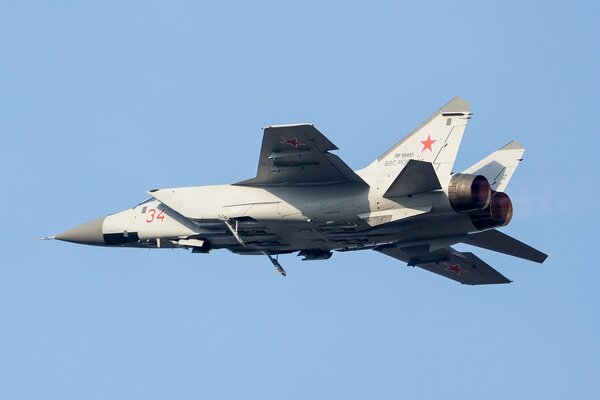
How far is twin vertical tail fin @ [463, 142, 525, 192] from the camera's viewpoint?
4222 cm

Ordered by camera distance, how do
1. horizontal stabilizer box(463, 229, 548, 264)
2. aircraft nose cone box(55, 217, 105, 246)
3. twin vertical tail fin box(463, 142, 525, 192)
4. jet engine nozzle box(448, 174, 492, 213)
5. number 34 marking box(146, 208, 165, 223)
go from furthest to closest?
1. aircraft nose cone box(55, 217, 105, 246)
2. number 34 marking box(146, 208, 165, 223)
3. horizontal stabilizer box(463, 229, 548, 264)
4. twin vertical tail fin box(463, 142, 525, 192)
5. jet engine nozzle box(448, 174, 492, 213)

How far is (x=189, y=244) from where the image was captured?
44.6m

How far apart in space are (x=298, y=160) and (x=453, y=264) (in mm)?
8358

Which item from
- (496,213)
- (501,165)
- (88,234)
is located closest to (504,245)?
(501,165)

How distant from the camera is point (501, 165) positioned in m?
42.3

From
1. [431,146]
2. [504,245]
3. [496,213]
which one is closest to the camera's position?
[496,213]

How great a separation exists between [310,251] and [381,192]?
514 centimetres

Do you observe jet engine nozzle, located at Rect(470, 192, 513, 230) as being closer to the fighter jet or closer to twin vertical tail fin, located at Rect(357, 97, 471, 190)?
the fighter jet

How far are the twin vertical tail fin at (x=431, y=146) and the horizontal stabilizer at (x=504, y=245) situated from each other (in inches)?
128

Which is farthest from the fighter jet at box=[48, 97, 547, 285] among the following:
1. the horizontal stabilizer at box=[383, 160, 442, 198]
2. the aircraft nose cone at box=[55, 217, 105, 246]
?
the aircraft nose cone at box=[55, 217, 105, 246]

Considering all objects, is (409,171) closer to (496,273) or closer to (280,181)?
(280,181)

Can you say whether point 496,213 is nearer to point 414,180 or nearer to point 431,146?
point 431,146

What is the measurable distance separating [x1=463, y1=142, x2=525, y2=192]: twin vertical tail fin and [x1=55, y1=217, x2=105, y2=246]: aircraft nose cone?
1187cm

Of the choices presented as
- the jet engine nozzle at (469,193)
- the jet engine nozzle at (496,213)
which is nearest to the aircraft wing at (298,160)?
the jet engine nozzle at (469,193)
